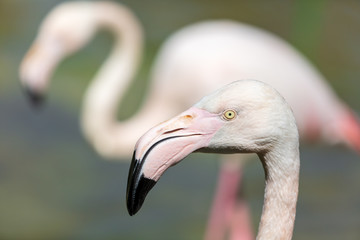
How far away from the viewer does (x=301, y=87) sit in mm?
4945

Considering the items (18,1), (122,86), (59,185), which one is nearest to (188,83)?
(122,86)

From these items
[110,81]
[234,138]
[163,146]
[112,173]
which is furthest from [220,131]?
[112,173]

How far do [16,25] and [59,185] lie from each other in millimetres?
3368

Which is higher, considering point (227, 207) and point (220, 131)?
point (227, 207)

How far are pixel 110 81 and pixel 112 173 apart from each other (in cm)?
196

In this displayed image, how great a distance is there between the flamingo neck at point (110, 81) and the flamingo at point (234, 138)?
289 cm

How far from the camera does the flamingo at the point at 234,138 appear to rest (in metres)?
2.10

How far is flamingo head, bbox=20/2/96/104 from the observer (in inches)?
194

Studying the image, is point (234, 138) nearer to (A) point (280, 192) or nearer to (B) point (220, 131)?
(B) point (220, 131)

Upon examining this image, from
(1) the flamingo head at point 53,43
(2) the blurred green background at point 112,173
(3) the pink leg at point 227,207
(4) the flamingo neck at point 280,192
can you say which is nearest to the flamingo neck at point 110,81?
(1) the flamingo head at point 53,43

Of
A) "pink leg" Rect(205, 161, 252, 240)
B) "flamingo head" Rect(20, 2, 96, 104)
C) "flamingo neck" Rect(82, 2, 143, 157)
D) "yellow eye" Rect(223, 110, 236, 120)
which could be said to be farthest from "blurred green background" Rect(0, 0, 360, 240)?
"yellow eye" Rect(223, 110, 236, 120)

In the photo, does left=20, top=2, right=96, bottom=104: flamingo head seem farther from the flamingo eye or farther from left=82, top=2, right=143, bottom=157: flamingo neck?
the flamingo eye

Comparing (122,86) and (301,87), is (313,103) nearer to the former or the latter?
(301,87)

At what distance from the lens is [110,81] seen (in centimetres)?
524
